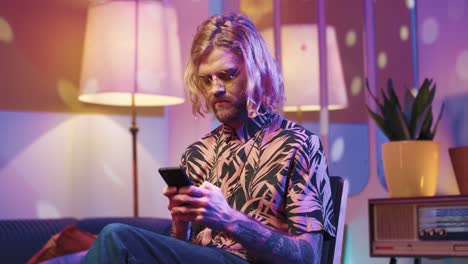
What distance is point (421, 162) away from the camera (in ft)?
9.98

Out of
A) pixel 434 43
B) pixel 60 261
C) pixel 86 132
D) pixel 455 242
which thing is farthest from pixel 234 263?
pixel 86 132

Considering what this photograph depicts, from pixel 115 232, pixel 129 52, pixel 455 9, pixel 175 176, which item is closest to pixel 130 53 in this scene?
pixel 129 52

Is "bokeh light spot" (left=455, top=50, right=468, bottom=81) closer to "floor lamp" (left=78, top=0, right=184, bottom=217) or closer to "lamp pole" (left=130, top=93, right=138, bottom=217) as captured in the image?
"floor lamp" (left=78, top=0, right=184, bottom=217)

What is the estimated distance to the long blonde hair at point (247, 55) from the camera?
176 centimetres

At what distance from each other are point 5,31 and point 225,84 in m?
2.22

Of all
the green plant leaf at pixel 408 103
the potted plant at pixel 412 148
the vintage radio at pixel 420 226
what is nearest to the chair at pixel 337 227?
the vintage radio at pixel 420 226

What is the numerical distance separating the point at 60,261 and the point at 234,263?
130 cm

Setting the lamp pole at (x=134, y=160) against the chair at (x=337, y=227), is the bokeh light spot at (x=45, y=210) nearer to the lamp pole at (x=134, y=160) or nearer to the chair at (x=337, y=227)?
the lamp pole at (x=134, y=160)

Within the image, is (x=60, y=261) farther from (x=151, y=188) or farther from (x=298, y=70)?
(x=298, y=70)

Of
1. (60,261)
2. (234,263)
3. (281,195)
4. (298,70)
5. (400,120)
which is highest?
(298,70)

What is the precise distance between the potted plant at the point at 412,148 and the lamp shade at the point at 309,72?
494 millimetres

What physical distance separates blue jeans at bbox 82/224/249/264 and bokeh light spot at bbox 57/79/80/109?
2.46 m

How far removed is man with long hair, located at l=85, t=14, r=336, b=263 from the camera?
1.51 m

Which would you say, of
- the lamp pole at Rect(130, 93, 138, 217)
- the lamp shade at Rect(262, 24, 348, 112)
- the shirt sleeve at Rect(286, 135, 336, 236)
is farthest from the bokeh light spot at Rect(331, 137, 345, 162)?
the shirt sleeve at Rect(286, 135, 336, 236)
